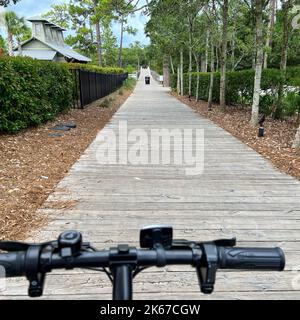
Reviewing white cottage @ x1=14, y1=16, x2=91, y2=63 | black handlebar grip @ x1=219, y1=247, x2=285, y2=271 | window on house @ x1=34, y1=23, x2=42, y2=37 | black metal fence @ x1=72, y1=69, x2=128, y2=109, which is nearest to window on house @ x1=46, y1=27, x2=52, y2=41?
white cottage @ x1=14, y1=16, x2=91, y2=63

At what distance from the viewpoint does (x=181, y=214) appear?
363cm

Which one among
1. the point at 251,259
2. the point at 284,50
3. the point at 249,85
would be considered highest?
the point at 284,50

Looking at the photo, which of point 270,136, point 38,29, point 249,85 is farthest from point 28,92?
point 38,29

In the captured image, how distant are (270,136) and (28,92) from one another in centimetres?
616

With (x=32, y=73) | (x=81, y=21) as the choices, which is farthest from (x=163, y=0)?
(x=81, y=21)

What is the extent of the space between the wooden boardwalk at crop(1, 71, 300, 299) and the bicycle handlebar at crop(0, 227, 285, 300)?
1459 mm

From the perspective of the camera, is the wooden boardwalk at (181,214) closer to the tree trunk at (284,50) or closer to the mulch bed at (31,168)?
the mulch bed at (31,168)

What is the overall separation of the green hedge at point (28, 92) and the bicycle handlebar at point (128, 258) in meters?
6.31

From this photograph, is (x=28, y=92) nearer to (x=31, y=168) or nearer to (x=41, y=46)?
(x=31, y=168)

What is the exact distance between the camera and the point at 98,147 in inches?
270

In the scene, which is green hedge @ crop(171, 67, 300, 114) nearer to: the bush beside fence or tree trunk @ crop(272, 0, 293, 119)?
tree trunk @ crop(272, 0, 293, 119)

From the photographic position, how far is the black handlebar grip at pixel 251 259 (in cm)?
103

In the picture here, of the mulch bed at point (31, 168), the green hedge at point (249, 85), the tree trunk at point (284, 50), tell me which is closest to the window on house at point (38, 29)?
the green hedge at point (249, 85)

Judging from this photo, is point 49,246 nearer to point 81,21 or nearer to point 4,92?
point 4,92
